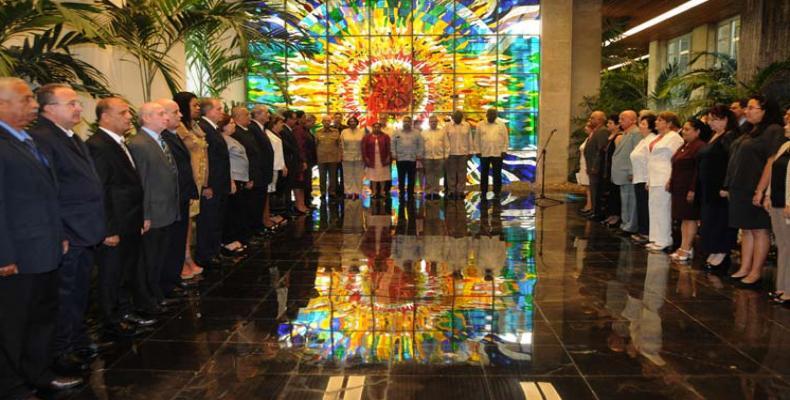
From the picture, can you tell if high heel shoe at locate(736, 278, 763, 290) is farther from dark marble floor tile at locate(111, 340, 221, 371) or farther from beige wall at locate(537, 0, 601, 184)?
beige wall at locate(537, 0, 601, 184)

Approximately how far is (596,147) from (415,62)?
751cm

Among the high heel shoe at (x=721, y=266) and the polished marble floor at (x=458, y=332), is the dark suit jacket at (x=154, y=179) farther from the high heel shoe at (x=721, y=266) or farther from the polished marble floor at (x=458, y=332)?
the high heel shoe at (x=721, y=266)

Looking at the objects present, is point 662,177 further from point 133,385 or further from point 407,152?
point 407,152

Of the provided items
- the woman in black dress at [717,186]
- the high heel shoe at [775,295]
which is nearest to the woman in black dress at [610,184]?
the woman in black dress at [717,186]

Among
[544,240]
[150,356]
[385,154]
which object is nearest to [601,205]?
[544,240]

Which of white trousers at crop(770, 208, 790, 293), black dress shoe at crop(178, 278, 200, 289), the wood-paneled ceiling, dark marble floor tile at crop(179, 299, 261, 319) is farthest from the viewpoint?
the wood-paneled ceiling

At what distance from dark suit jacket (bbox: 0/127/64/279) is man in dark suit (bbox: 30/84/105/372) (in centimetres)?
37

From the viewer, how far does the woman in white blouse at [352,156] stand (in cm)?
1373

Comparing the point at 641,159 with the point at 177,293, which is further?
the point at 641,159

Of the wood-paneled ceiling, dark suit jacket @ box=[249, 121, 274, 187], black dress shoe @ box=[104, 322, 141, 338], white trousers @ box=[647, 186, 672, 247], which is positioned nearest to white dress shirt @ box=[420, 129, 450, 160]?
the wood-paneled ceiling

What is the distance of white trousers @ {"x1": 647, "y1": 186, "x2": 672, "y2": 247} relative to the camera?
7793 millimetres

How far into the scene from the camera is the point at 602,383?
3.83 meters

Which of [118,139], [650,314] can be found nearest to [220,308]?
[118,139]

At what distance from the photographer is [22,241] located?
3.47 m
